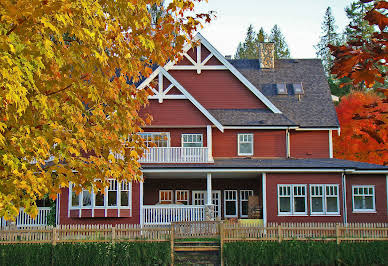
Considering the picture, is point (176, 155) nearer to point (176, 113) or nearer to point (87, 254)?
point (176, 113)

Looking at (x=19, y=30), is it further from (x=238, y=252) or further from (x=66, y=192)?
(x=66, y=192)

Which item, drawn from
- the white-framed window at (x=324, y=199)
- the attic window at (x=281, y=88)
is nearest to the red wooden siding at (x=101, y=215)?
the white-framed window at (x=324, y=199)

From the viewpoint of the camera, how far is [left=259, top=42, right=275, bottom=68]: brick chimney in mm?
34500

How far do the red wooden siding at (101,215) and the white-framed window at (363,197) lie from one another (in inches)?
472

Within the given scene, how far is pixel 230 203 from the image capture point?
29.5 metres

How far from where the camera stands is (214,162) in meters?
26.9

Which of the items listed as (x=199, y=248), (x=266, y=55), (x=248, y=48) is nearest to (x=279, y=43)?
(x=248, y=48)

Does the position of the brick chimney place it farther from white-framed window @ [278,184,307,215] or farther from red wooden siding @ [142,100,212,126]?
white-framed window @ [278,184,307,215]

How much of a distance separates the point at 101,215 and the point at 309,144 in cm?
1357

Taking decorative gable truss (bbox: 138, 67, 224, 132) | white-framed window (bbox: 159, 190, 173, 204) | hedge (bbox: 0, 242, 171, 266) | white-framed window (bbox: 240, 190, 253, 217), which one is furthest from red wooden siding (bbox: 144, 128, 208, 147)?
hedge (bbox: 0, 242, 171, 266)

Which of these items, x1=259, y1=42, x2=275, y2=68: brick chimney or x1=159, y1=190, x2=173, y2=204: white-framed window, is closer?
x1=159, y1=190, x2=173, y2=204: white-framed window

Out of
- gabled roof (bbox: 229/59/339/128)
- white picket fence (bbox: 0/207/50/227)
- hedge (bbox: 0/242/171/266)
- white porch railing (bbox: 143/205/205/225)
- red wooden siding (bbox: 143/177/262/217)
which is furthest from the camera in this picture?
gabled roof (bbox: 229/59/339/128)

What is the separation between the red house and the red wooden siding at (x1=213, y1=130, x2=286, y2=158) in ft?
0.20

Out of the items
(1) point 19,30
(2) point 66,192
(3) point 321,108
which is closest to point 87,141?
(1) point 19,30
